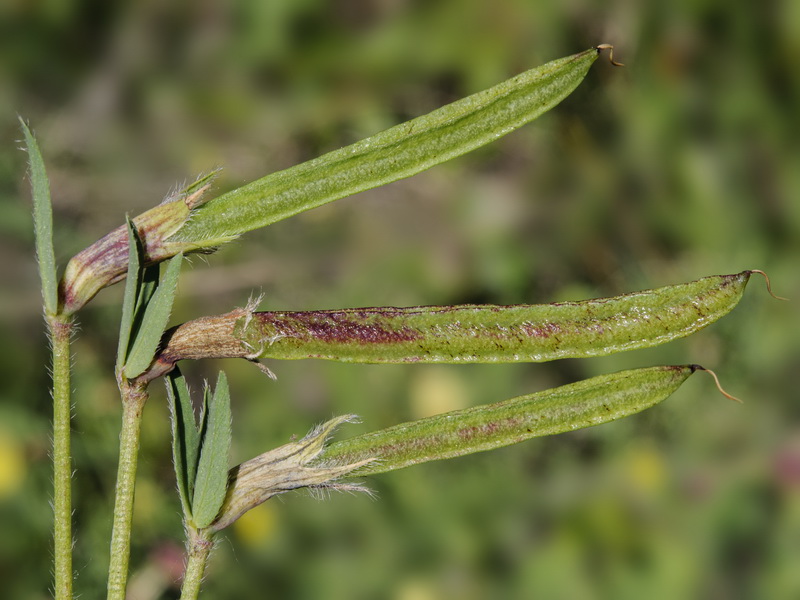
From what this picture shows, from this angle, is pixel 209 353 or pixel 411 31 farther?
pixel 411 31

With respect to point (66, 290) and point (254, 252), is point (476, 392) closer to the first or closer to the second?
point (254, 252)

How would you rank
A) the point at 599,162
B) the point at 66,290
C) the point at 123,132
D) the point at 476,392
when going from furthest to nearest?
the point at 599,162, the point at 123,132, the point at 476,392, the point at 66,290

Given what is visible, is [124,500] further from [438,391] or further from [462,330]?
[438,391]

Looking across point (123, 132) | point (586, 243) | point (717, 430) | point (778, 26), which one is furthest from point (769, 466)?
point (123, 132)

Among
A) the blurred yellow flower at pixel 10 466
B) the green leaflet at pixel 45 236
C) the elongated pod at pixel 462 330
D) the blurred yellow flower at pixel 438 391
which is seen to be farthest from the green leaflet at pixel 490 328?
the blurred yellow flower at pixel 438 391

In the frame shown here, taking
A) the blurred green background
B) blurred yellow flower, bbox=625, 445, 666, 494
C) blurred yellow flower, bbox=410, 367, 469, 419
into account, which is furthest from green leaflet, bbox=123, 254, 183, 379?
blurred yellow flower, bbox=625, 445, 666, 494

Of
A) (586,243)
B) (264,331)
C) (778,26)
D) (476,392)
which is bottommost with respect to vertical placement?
(264,331)
